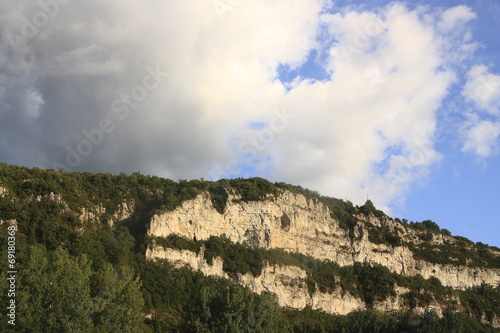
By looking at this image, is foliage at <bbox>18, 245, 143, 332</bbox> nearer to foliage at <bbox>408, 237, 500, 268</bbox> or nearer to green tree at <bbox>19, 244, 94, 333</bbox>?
green tree at <bbox>19, 244, 94, 333</bbox>

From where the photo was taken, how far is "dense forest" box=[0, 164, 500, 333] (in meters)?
39.9

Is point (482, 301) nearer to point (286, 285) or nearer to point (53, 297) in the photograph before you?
point (286, 285)

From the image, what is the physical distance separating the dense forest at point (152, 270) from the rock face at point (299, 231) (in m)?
1.43

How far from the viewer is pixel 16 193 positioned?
63.9 meters

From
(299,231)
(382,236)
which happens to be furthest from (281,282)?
(382,236)

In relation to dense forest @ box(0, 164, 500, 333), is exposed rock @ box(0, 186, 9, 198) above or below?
above

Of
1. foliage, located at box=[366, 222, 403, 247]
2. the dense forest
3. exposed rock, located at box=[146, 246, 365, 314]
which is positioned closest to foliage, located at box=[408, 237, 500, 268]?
the dense forest

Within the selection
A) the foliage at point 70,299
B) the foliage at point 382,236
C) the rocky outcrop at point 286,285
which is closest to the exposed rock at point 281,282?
the rocky outcrop at point 286,285

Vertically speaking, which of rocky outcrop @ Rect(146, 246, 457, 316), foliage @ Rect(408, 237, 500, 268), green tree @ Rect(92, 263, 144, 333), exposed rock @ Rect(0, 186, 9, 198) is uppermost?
exposed rock @ Rect(0, 186, 9, 198)

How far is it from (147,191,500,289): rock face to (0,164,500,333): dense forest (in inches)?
56.4

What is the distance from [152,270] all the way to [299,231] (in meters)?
29.6

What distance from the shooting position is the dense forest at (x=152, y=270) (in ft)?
131

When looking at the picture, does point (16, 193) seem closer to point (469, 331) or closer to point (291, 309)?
point (291, 309)

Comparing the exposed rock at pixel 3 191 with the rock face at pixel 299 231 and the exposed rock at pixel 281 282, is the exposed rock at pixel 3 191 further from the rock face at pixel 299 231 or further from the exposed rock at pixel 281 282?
the exposed rock at pixel 281 282
